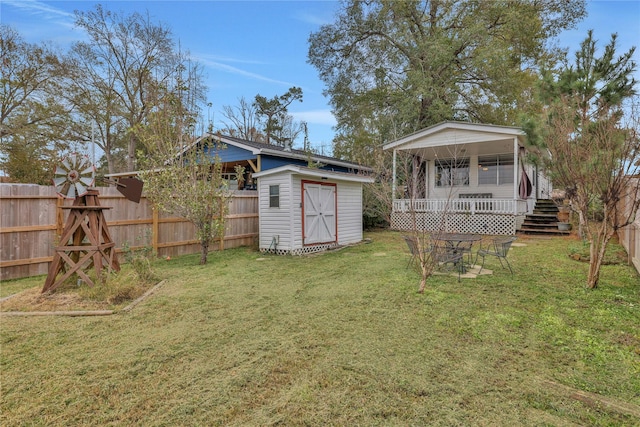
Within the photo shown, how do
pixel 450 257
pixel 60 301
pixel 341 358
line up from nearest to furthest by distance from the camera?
pixel 341 358 < pixel 60 301 < pixel 450 257

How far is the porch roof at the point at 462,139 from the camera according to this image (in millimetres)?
11406

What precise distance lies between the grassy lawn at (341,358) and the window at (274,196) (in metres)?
3.86

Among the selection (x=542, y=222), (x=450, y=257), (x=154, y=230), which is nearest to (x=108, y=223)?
(x=154, y=230)

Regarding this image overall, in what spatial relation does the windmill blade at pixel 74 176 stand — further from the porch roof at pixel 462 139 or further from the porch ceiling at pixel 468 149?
the porch ceiling at pixel 468 149

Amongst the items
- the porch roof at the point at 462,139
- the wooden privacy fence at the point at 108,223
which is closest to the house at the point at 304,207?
the wooden privacy fence at the point at 108,223

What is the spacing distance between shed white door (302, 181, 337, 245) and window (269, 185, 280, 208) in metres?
0.69

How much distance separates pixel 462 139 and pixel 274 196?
7819 millimetres

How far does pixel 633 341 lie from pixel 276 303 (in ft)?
13.2

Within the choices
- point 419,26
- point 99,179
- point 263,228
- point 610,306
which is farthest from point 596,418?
point 99,179

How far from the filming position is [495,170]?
551 inches

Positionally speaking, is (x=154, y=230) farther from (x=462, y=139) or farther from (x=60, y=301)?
(x=462, y=139)

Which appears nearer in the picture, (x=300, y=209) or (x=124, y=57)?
(x=300, y=209)

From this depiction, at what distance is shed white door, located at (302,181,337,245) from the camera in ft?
29.1

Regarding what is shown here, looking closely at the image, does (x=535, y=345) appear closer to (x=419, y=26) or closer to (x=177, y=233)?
(x=177, y=233)
